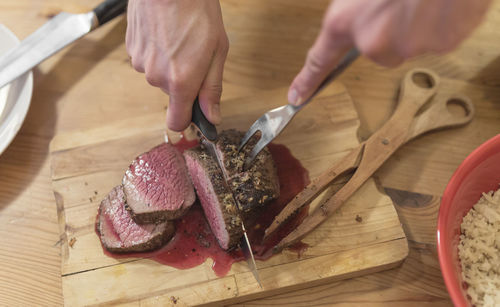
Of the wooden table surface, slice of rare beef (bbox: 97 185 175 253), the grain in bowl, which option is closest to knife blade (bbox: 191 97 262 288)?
the wooden table surface

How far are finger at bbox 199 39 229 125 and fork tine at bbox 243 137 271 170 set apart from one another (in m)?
0.25

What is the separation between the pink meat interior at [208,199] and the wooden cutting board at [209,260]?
0.15 meters

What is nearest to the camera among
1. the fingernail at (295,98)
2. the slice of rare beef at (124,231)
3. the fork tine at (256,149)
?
the fingernail at (295,98)

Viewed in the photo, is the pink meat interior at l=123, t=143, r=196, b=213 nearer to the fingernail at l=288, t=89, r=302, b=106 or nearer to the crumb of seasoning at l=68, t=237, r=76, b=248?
the crumb of seasoning at l=68, t=237, r=76, b=248

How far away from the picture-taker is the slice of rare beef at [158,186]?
5.66 ft

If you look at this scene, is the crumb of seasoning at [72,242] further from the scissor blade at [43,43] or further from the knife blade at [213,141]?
the scissor blade at [43,43]

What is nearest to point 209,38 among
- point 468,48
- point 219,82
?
A: point 219,82

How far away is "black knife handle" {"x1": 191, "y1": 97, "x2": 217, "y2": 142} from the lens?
174 cm

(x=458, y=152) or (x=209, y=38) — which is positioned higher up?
(x=209, y=38)

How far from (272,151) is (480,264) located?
1.09m

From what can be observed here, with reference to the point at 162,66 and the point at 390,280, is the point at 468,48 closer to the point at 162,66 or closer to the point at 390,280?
the point at 390,280

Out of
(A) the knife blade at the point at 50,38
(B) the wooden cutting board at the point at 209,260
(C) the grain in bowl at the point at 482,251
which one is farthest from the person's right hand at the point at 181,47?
(C) the grain in bowl at the point at 482,251

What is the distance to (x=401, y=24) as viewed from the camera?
2.82 feet

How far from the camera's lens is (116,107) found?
7.44 ft
